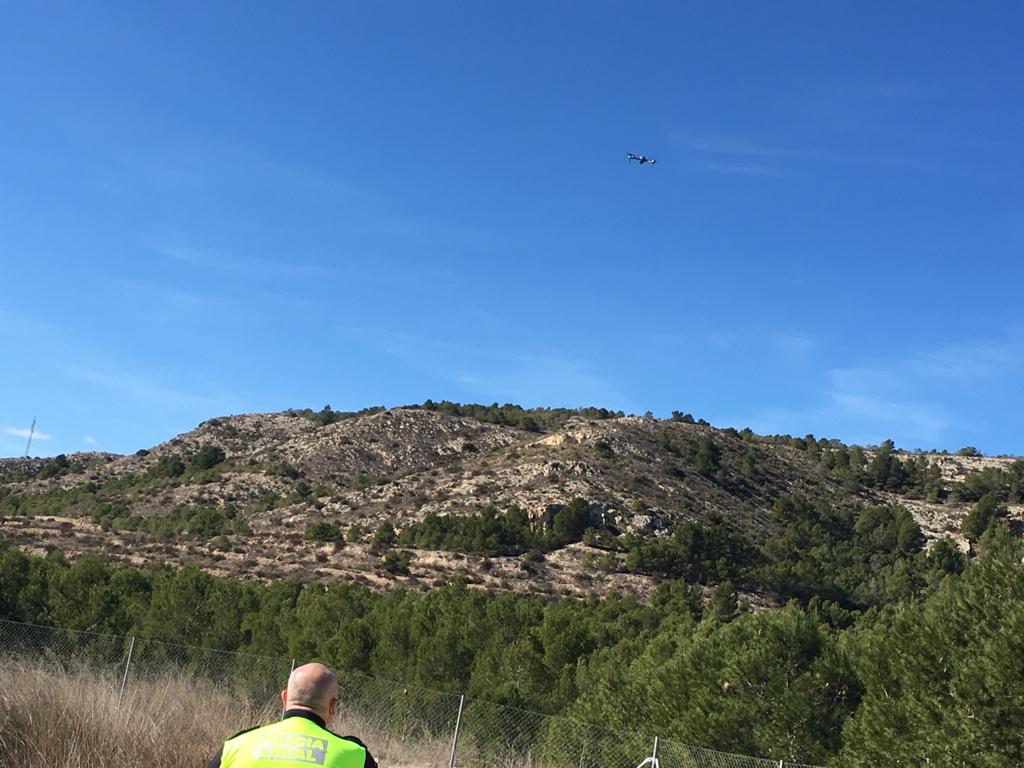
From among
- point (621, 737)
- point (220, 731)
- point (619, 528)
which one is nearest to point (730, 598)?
point (619, 528)

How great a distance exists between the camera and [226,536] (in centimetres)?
5072

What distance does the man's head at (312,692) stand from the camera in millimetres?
3283

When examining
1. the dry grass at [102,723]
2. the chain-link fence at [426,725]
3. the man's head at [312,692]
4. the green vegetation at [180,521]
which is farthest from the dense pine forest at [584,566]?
the man's head at [312,692]

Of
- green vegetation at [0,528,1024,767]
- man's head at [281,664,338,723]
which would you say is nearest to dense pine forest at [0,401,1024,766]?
green vegetation at [0,528,1024,767]

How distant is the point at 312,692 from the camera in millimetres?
3289

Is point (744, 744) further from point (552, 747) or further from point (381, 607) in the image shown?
point (381, 607)

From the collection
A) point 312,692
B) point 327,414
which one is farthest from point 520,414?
point 312,692

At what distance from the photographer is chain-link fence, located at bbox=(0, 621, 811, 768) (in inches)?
498

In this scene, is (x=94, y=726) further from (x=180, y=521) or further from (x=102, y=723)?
(x=180, y=521)

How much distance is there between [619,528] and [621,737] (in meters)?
39.3

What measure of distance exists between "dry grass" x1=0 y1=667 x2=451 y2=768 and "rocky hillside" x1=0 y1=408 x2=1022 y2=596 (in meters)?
34.3

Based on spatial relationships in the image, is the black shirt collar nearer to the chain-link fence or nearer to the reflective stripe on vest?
the reflective stripe on vest

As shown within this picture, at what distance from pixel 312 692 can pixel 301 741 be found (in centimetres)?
19

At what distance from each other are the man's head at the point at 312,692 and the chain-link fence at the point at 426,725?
8.70 m
